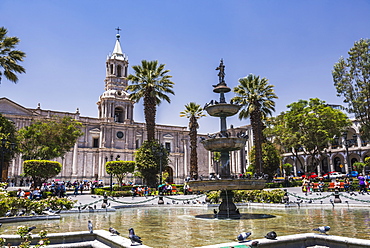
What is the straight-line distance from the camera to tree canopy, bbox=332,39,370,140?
2900 cm

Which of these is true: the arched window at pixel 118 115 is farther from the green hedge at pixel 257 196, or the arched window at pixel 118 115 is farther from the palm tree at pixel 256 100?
the green hedge at pixel 257 196

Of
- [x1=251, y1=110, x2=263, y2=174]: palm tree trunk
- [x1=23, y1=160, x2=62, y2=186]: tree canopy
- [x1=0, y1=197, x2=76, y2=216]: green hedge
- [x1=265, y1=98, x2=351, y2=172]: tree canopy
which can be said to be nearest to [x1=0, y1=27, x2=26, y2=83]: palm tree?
[x1=23, y1=160, x2=62, y2=186]: tree canopy

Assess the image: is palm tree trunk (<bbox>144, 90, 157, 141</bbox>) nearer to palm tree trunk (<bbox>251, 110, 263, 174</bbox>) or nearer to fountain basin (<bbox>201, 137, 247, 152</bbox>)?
palm tree trunk (<bbox>251, 110, 263, 174</bbox>)

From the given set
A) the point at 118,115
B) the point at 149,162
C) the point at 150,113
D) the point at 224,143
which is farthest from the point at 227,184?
the point at 118,115

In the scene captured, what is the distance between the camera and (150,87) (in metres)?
31.1

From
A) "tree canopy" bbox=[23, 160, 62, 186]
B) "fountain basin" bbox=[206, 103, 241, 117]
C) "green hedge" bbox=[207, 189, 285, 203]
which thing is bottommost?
"green hedge" bbox=[207, 189, 285, 203]

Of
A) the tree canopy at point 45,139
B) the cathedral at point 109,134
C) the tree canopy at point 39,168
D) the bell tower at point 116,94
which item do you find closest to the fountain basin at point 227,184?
the tree canopy at point 39,168

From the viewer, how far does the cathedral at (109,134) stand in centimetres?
4078

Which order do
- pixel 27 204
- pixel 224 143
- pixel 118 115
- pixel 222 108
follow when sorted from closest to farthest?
pixel 224 143, pixel 27 204, pixel 222 108, pixel 118 115

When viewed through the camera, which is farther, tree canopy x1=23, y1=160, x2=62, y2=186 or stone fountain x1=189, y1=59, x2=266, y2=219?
tree canopy x1=23, y1=160, x2=62, y2=186

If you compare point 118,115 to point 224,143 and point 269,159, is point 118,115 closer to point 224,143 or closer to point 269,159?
point 269,159

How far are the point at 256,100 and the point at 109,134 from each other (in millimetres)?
24240

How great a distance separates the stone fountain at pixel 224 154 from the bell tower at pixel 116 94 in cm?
3717

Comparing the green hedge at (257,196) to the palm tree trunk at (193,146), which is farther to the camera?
the palm tree trunk at (193,146)
